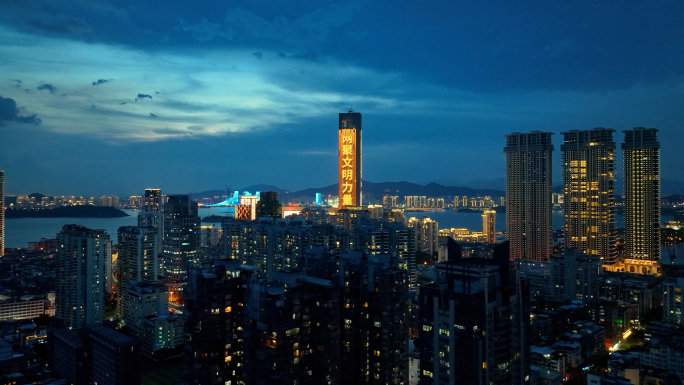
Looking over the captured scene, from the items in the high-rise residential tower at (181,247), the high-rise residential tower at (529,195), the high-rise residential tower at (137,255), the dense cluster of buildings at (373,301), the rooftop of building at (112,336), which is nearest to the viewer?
the dense cluster of buildings at (373,301)

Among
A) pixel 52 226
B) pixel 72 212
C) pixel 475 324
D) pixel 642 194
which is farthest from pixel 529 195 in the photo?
pixel 72 212

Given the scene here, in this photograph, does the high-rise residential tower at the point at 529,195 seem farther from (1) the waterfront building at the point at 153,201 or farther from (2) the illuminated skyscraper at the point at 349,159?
(1) the waterfront building at the point at 153,201

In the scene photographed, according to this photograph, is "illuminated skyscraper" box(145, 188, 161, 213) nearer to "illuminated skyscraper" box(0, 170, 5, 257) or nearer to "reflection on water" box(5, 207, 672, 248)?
"reflection on water" box(5, 207, 672, 248)

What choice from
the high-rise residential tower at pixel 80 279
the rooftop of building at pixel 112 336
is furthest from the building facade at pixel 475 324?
the high-rise residential tower at pixel 80 279

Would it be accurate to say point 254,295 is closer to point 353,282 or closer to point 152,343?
point 353,282

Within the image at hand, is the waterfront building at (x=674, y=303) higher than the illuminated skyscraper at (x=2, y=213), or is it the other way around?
the illuminated skyscraper at (x=2, y=213)

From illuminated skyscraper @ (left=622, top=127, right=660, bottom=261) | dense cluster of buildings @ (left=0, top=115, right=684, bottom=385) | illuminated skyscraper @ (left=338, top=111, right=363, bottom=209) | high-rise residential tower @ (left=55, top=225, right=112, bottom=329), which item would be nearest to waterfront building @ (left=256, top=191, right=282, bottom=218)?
illuminated skyscraper @ (left=338, top=111, right=363, bottom=209)

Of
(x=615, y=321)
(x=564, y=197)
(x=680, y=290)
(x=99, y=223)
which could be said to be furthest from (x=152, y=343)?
(x=99, y=223)
